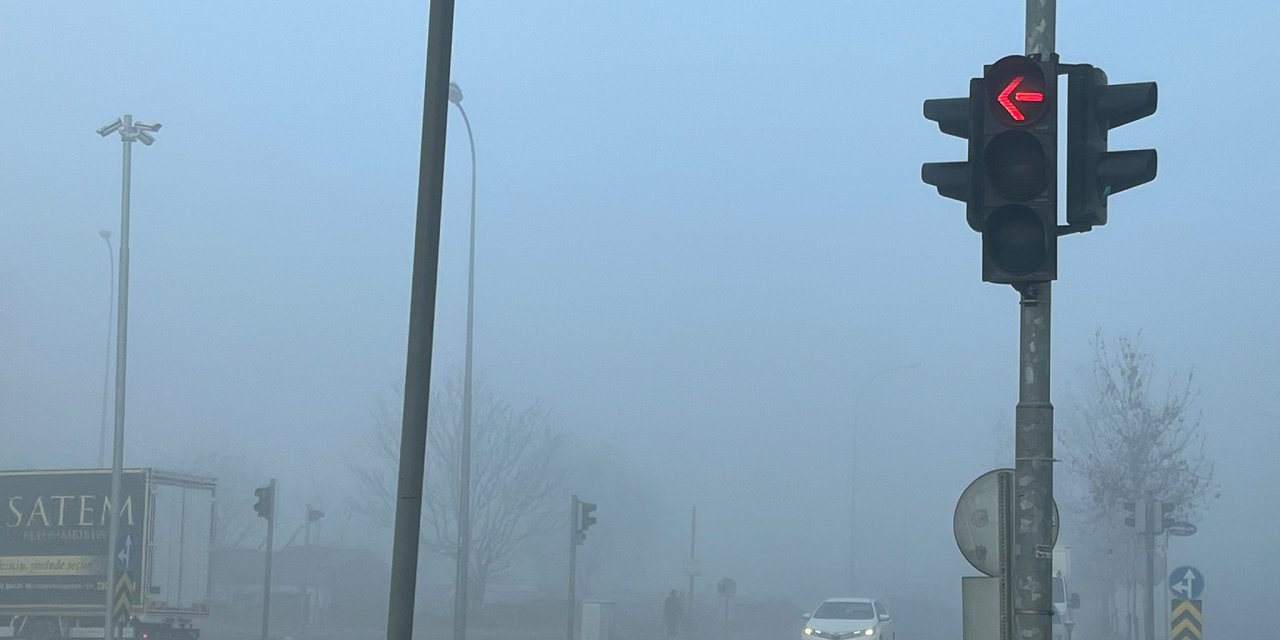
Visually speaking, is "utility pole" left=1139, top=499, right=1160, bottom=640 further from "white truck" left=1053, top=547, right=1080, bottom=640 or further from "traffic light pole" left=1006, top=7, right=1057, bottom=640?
"traffic light pole" left=1006, top=7, right=1057, bottom=640

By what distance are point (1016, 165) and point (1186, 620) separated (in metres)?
18.3

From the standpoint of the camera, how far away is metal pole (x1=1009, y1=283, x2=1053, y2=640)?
346 inches

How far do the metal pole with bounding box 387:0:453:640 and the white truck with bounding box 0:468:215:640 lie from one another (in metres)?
25.5

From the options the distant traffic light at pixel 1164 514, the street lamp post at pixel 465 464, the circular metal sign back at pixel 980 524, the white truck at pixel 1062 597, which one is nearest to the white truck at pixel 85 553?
the street lamp post at pixel 465 464

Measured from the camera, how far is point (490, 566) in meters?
59.1

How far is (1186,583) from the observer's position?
24.7 m

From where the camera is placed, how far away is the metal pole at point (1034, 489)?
8.80 meters

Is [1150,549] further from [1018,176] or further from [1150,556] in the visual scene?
[1018,176]

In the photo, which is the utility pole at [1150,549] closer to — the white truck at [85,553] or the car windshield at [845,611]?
the car windshield at [845,611]

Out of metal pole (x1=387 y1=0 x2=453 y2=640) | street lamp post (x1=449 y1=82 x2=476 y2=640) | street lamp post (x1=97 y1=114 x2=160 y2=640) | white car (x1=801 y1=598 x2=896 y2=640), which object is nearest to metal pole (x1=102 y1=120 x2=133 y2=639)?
street lamp post (x1=97 y1=114 x2=160 y2=640)

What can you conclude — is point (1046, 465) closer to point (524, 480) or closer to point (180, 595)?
point (180, 595)

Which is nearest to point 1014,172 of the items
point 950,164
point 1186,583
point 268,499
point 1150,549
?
point 950,164

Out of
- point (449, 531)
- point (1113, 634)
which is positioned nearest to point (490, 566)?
point (449, 531)

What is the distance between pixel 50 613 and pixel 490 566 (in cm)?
2600
